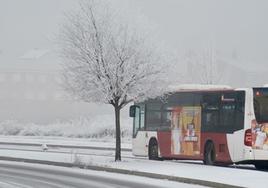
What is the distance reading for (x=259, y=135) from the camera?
2345 centimetres

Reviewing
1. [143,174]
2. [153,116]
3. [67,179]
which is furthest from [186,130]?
[67,179]

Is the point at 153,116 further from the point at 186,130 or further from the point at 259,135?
the point at 259,135

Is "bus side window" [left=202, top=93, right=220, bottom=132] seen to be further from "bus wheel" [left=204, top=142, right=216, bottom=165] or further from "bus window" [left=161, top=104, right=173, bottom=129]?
"bus window" [left=161, top=104, right=173, bottom=129]

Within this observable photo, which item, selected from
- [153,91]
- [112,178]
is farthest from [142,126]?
[112,178]

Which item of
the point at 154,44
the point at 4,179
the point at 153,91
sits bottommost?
the point at 4,179

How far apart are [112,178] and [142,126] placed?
8.71 metres

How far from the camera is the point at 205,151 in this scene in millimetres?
26078

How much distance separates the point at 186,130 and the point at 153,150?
9.80ft

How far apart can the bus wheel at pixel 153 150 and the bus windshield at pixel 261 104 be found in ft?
23.2

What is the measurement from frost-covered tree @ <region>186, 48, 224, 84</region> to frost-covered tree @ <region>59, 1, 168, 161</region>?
1281 inches

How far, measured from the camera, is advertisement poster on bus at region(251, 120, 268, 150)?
76.5 ft

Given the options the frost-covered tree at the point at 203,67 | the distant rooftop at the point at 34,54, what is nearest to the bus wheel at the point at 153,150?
the frost-covered tree at the point at 203,67

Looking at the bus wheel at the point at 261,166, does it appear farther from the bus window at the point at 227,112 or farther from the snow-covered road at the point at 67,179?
the snow-covered road at the point at 67,179

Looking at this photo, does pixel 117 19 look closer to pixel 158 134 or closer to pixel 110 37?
pixel 110 37
